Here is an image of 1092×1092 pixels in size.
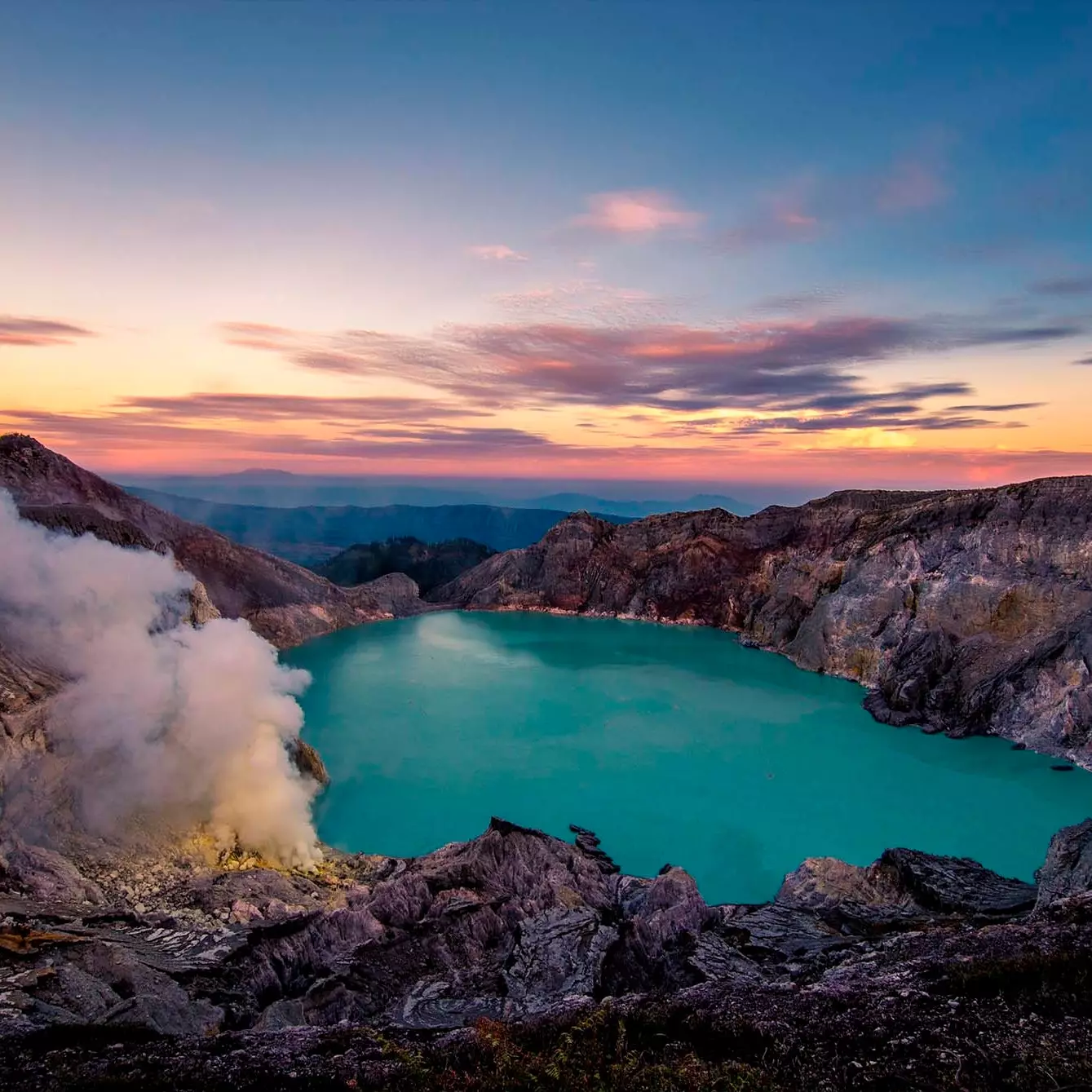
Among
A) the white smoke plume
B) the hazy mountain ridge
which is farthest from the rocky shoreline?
the hazy mountain ridge

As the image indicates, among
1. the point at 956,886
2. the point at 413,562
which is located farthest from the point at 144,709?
the point at 413,562

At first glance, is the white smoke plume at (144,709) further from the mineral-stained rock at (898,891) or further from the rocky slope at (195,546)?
the rocky slope at (195,546)

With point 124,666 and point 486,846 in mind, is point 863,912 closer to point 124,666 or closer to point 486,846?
point 486,846

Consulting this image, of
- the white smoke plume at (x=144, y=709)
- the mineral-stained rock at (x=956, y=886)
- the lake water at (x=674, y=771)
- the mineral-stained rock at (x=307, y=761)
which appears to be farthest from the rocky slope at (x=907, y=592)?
the white smoke plume at (x=144, y=709)

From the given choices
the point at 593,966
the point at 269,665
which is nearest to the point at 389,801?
the point at 269,665

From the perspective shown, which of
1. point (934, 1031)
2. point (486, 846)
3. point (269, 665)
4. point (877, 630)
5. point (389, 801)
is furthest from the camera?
point (877, 630)

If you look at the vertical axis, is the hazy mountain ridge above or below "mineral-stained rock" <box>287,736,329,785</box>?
above

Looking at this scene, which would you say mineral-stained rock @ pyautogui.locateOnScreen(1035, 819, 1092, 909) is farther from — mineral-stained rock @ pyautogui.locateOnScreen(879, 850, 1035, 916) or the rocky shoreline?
mineral-stained rock @ pyautogui.locateOnScreen(879, 850, 1035, 916)
